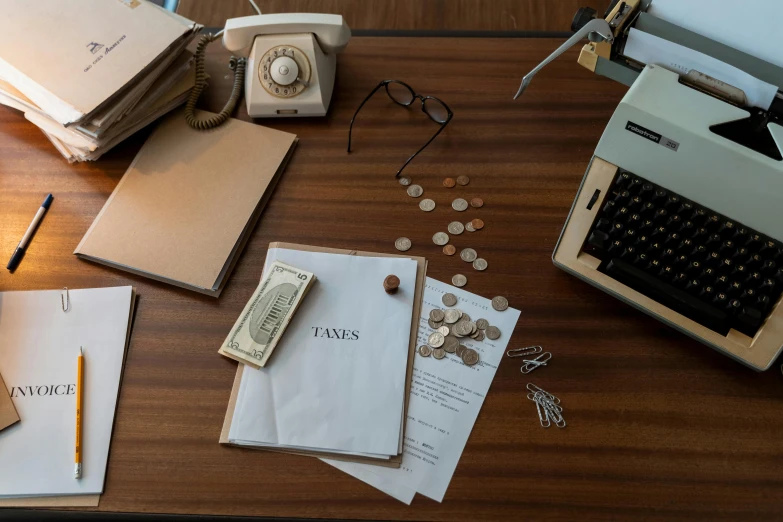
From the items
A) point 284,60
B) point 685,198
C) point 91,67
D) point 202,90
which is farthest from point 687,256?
point 91,67

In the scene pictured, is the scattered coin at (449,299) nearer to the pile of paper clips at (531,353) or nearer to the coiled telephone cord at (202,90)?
the pile of paper clips at (531,353)

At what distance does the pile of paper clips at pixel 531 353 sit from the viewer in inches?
38.5

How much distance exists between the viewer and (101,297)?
1.06 metres

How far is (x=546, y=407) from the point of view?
3.10 ft

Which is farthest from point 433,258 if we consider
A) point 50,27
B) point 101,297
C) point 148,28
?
point 50,27

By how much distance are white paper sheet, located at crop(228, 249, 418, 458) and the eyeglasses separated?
0.93 feet

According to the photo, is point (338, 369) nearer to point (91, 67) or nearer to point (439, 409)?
point (439, 409)

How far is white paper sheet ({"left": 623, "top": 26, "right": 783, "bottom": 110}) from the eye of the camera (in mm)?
896

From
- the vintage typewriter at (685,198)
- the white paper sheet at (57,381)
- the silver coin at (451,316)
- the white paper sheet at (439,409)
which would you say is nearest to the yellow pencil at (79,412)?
the white paper sheet at (57,381)

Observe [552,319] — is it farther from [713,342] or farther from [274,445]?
[274,445]

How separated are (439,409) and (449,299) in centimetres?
18

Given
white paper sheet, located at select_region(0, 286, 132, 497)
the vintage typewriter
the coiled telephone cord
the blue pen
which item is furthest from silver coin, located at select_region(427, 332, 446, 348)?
the blue pen

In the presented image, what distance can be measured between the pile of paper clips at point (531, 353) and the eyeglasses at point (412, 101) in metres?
0.43

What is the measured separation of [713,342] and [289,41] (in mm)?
911
